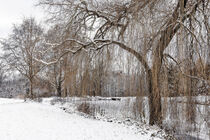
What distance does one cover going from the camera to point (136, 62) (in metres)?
3.22

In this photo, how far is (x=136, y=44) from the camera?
3.21m

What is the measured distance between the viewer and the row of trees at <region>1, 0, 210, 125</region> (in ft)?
9.24

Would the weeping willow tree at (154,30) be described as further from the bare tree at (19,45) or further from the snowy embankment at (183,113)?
the bare tree at (19,45)

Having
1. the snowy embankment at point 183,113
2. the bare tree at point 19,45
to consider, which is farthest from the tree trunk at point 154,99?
the bare tree at point 19,45

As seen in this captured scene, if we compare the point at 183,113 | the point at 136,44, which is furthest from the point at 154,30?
the point at 183,113

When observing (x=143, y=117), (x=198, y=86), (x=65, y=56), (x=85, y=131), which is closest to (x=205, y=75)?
(x=198, y=86)

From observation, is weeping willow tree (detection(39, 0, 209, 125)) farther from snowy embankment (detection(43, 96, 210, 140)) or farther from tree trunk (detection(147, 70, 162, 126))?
snowy embankment (detection(43, 96, 210, 140))

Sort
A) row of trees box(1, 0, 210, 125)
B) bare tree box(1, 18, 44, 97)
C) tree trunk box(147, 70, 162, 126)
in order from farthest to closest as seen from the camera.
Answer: bare tree box(1, 18, 44, 97), tree trunk box(147, 70, 162, 126), row of trees box(1, 0, 210, 125)

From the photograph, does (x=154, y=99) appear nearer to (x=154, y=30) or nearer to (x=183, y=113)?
(x=183, y=113)

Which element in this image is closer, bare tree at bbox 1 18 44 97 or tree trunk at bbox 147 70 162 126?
tree trunk at bbox 147 70 162 126

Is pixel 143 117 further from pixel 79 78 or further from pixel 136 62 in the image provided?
pixel 79 78

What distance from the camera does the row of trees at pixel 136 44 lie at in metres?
2.82

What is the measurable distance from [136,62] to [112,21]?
162cm

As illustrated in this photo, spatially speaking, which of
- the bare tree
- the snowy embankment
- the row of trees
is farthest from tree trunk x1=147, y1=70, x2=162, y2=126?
the bare tree
